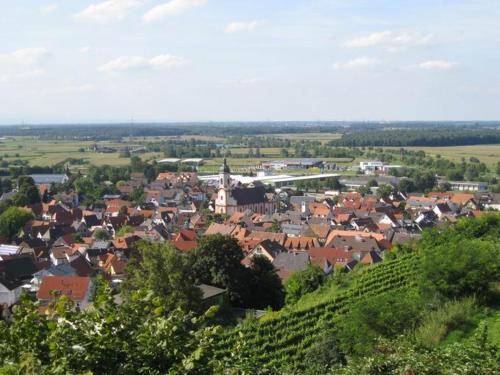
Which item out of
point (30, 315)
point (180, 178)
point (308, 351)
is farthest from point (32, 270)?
point (180, 178)

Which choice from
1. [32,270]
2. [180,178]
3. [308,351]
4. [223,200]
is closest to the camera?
[308,351]

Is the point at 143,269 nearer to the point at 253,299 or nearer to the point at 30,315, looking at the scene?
the point at 253,299

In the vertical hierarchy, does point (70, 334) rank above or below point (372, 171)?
above

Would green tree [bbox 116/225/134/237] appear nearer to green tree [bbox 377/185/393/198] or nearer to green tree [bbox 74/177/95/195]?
green tree [bbox 74/177/95/195]

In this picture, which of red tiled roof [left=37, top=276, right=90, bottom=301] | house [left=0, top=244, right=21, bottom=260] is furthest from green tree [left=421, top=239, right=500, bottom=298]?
house [left=0, top=244, right=21, bottom=260]

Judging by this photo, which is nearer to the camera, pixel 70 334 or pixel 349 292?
pixel 70 334

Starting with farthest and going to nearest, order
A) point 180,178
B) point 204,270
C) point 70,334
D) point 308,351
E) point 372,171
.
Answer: point 372,171
point 180,178
point 204,270
point 308,351
point 70,334
